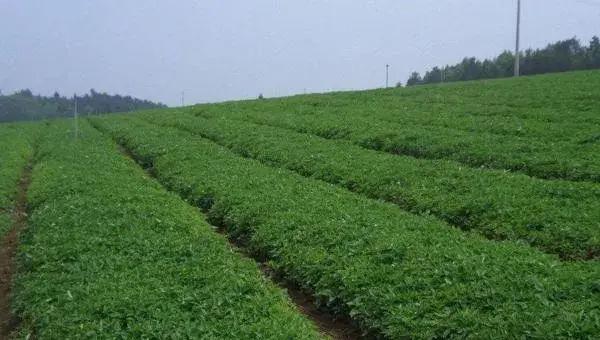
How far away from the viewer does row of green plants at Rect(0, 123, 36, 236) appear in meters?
17.6

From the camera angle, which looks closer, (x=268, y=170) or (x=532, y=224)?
(x=532, y=224)

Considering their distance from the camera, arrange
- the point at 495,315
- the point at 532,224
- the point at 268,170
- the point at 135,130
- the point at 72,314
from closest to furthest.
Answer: the point at 495,315 < the point at 72,314 < the point at 532,224 < the point at 268,170 < the point at 135,130

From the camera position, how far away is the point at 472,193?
1439 cm

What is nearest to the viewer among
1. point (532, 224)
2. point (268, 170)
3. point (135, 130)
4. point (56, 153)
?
point (532, 224)

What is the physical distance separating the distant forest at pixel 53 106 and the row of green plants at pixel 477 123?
6241cm

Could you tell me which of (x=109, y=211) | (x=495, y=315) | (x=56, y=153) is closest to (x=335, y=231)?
(x=495, y=315)

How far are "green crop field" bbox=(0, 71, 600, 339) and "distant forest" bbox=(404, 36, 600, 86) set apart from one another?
54.2 m

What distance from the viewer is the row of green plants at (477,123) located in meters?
18.2

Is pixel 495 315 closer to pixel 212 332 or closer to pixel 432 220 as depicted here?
pixel 212 332

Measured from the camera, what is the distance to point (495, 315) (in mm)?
7684

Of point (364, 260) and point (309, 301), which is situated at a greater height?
point (364, 260)

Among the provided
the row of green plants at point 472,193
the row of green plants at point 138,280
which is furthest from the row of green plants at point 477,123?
the row of green plants at point 138,280

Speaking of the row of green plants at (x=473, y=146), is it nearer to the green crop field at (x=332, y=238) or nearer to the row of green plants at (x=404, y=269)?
the green crop field at (x=332, y=238)

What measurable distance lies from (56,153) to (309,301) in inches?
954
